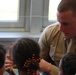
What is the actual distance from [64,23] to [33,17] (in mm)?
749

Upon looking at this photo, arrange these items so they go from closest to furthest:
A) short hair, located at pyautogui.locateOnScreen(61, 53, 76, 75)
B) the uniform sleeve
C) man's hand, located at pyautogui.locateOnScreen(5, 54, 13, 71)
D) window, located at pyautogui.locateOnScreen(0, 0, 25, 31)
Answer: short hair, located at pyautogui.locateOnScreen(61, 53, 76, 75)
man's hand, located at pyautogui.locateOnScreen(5, 54, 13, 71)
the uniform sleeve
window, located at pyautogui.locateOnScreen(0, 0, 25, 31)

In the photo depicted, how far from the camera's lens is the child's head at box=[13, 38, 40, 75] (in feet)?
4.17

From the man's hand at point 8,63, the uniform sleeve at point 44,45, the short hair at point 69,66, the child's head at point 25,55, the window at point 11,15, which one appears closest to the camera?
the short hair at point 69,66

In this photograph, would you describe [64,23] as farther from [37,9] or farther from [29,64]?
[37,9]

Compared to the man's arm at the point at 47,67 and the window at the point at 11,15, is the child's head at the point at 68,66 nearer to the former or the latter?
the man's arm at the point at 47,67

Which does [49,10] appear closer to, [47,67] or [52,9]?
[52,9]

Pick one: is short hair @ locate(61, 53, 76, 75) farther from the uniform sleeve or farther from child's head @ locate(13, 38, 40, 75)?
the uniform sleeve

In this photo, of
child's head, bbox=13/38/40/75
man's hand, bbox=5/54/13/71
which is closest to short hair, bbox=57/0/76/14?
child's head, bbox=13/38/40/75

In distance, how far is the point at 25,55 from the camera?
1.27 metres

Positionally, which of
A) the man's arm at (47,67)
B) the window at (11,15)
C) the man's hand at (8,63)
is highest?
the window at (11,15)

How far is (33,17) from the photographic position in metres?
2.15

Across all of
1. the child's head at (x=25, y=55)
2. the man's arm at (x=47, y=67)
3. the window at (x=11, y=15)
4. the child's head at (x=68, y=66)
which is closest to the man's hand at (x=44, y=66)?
the man's arm at (x=47, y=67)

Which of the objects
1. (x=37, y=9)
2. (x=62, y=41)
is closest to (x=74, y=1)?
(x=62, y=41)

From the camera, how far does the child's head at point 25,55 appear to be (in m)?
1.27
